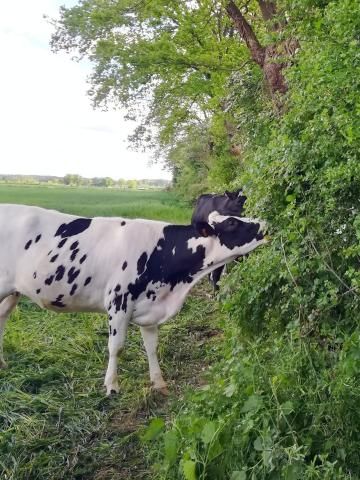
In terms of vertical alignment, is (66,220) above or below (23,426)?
above

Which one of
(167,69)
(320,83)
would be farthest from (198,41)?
(320,83)

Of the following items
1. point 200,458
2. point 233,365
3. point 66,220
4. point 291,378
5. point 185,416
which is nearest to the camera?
point 200,458

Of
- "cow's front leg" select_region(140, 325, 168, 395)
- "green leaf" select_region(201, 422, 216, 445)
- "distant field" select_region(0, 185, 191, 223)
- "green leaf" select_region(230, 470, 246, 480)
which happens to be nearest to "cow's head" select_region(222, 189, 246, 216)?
"cow's front leg" select_region(140, 325, 168, 395)

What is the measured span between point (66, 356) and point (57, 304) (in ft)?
2.16

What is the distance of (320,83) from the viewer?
306 centimetres

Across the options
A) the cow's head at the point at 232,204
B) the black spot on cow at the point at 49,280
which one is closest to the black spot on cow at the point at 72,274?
the black spot on cow at the point at 49,280

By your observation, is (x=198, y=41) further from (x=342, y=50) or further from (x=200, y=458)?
(x=200, y=458)

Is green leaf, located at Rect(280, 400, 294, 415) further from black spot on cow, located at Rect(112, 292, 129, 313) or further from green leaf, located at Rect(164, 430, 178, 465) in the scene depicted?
black spot on cow, located at Rect(112, 292, 129, 313)

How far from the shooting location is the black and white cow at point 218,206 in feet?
24.1

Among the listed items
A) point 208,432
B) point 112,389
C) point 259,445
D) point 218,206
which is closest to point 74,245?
point 112,389

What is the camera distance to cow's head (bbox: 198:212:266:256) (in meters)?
4.39

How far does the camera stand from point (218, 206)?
8.06 metres

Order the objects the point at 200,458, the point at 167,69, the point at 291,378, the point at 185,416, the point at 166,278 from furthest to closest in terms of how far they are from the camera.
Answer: the point at 167,69 → the point at 166,278 → the point at 185,416 → the point at 291,378 → the point at 200,458

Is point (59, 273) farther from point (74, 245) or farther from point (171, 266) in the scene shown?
point (171, 266)
